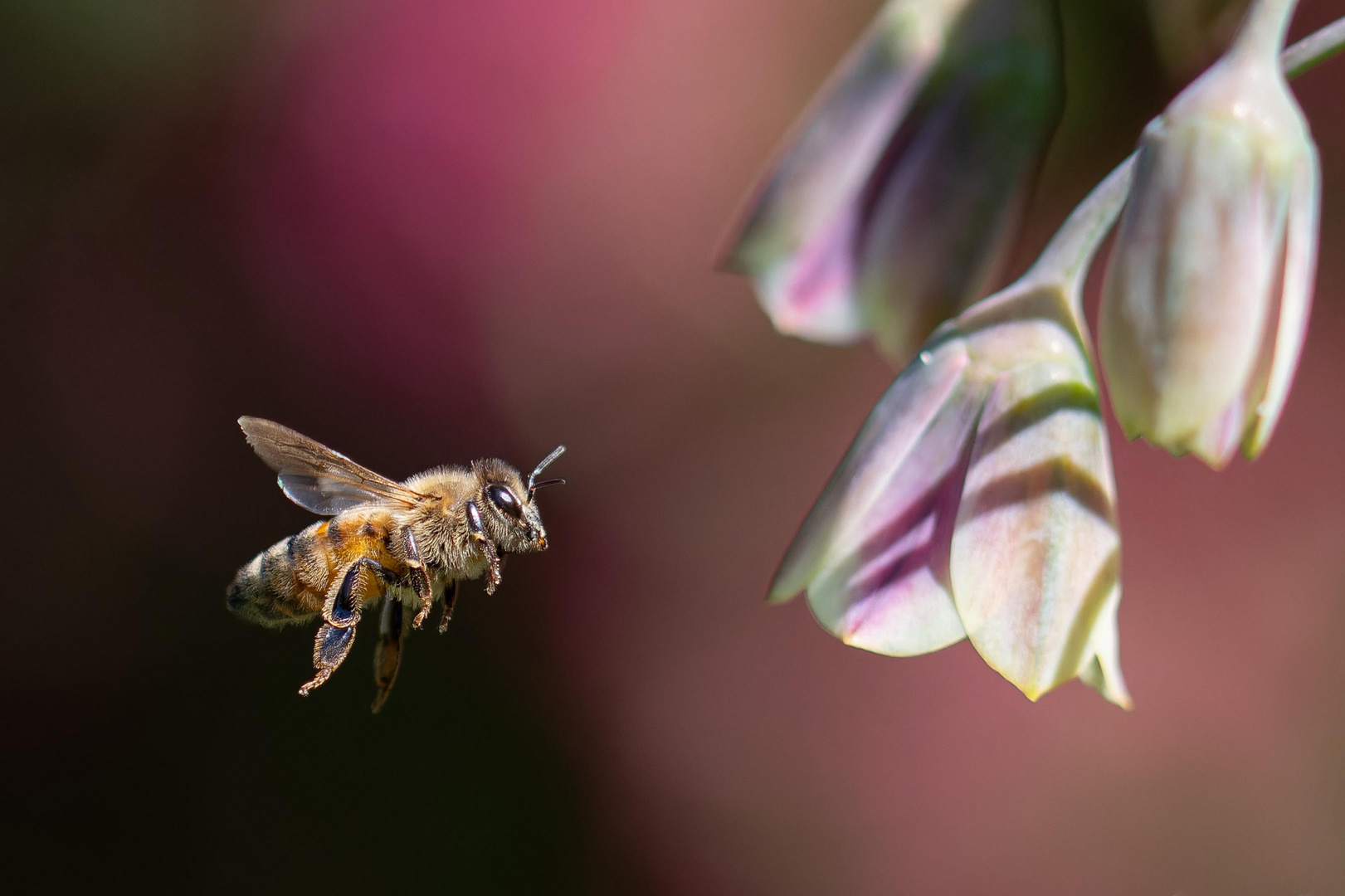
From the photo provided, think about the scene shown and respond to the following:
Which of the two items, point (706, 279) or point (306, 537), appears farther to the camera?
point (706, 279)

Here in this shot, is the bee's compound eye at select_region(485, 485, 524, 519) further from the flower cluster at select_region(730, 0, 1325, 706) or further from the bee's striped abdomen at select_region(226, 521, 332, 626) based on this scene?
the flower cluster at select_region(730, 0, 1325, 706)

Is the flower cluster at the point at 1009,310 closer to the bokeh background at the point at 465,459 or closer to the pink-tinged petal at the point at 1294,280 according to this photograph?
the pink-tinged petal at the point at 1294,280

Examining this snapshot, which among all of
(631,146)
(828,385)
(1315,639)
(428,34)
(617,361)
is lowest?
(1315,639)

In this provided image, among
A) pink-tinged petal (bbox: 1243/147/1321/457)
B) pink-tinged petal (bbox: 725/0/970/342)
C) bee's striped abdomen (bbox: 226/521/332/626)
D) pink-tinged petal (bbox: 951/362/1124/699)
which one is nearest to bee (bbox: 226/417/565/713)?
bee's striped abdomen (bbox: 226/521/332/626)

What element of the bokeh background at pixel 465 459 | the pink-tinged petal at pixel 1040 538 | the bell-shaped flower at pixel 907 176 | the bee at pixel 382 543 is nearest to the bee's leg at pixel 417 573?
Answer: the bee at pixel 382 543

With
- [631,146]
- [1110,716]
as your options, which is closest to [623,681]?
[1110,716]

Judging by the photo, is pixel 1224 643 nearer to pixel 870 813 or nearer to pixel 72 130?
pixel 870 813
